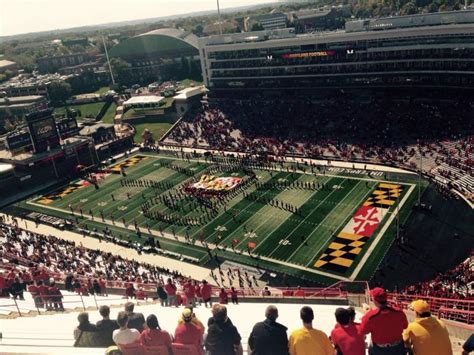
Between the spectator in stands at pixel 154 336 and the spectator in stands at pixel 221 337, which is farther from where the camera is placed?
the spectator in stands at pixel 154 336

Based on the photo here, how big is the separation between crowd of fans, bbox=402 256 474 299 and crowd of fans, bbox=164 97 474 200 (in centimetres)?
1432

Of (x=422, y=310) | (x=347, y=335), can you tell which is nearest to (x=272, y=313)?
(x=347, y=335)

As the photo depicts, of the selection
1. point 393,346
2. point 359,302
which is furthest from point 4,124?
point 393,346

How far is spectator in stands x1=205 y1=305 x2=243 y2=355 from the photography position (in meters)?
8.83

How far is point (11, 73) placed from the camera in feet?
509

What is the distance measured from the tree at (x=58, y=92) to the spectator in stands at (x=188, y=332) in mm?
113358

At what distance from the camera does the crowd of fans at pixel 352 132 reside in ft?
163

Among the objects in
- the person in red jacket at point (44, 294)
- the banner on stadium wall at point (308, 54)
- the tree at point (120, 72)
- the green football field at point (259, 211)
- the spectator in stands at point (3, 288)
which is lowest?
the green football field at point (259, 211)

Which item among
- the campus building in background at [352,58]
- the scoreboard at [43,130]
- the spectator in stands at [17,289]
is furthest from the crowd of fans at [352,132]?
the spectator in stands at [17,289]

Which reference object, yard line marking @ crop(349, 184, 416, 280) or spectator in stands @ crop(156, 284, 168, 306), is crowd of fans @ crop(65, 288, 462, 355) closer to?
spectator in stands @ crop(156, 284, 168, 306)

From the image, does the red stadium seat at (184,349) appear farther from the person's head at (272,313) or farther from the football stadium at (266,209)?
the person's head at (272,313)

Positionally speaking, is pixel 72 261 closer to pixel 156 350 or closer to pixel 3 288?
pixel 3 288

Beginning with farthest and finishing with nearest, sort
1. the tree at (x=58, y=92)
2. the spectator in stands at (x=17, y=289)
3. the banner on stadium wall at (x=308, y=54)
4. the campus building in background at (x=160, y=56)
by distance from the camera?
the campus building in background at (x=160, y=56) → the tree at (x=58, y=92) → the banner on stadium wall at (x=308, y=54) → the spectator in stands at (x=17, y=289)

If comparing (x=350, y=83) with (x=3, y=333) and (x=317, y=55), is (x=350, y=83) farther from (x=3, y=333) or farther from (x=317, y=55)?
(x=3, y=333)
